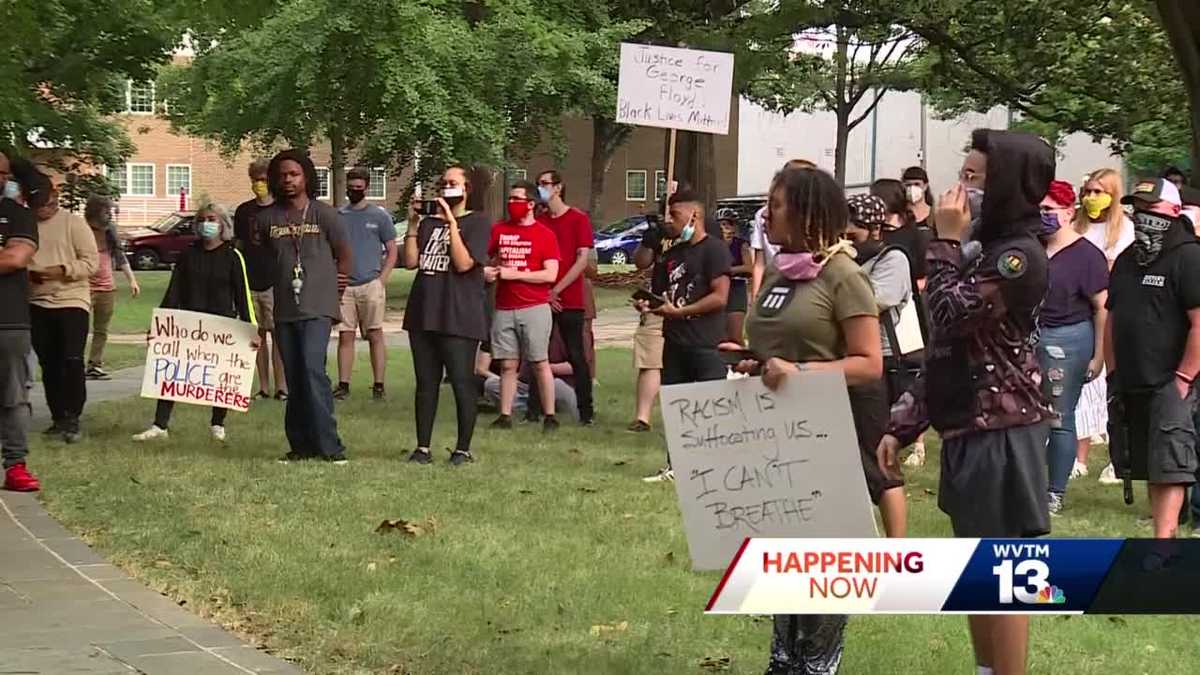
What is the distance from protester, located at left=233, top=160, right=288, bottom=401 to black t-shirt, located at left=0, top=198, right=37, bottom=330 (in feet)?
6.69

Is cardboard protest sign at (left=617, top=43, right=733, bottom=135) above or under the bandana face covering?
above

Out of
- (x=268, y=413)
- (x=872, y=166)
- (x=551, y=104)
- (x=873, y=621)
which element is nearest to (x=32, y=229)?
(x=268, y=413)

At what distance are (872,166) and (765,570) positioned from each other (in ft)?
213

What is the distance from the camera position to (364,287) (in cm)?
1459

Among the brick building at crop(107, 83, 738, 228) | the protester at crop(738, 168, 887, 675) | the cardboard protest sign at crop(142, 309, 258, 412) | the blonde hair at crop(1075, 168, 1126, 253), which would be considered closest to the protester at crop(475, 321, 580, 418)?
the cardboard protest sign at crop(142, 309, 258, 412)

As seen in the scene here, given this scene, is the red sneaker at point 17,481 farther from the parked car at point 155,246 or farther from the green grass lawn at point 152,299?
the parked car at point 155,246

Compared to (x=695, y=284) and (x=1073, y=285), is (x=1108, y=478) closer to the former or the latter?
(x=1073, y=285)

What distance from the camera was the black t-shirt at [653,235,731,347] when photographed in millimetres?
9977

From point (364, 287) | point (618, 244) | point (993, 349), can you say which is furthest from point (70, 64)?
point (618, 244)

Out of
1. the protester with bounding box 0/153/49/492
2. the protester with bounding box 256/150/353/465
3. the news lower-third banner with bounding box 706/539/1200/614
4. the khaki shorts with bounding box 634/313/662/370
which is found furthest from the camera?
the khaki shorts with bounding box 634/313/662/370

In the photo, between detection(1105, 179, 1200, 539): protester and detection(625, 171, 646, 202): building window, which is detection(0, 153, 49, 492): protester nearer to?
detection(1105, 179, 1200, 539): protester

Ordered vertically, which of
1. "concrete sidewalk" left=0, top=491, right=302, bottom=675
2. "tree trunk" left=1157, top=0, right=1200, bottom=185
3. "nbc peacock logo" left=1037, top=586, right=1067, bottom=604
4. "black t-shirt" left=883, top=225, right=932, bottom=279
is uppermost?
"tree trunk" left=1157, top=0, right=1200, bottom=185

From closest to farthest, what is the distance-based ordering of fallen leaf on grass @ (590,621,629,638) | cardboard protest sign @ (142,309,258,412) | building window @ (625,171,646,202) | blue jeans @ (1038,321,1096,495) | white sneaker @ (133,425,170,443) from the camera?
fallen leaf on grass @ (590,621,629,638) → blue jeans @ (1038,321,1096,495) → cardboard protest sign @ (142,309,258,412) → white sneaker @ (133,425,170,443) → building window @ (625,171,646,202)

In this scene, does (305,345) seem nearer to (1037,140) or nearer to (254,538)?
(254,538)
